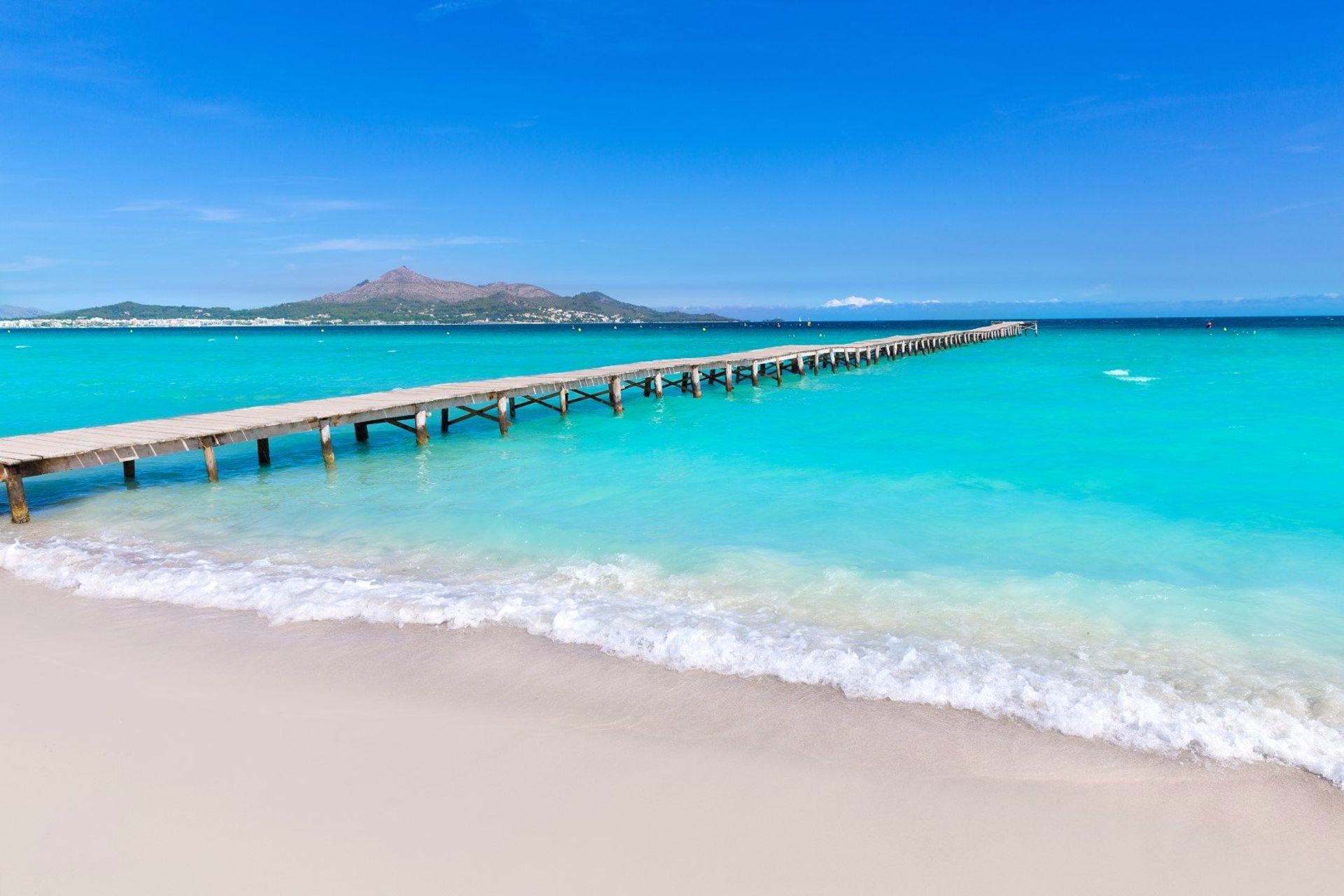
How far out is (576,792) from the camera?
12.7ft

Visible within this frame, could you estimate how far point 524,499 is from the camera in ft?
36.8

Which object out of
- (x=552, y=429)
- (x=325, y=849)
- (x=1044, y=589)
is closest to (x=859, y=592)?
(x=1044, y=589)

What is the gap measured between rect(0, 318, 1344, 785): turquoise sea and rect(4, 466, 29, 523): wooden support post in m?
0.20

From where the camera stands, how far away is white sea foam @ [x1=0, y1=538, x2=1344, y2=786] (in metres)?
4.44

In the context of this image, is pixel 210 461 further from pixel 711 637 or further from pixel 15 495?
pixel 711 637

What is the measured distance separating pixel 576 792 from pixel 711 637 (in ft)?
6.58

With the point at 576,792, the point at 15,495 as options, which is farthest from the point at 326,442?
the point at 576,792

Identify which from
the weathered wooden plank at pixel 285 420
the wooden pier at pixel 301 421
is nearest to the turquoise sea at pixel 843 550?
the wooden pier at pixel 301 421

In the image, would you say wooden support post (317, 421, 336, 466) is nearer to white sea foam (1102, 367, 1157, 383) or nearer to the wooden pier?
the wooden pier

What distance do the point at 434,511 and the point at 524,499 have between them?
52.2 inches

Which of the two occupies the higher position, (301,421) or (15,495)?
(301,421)

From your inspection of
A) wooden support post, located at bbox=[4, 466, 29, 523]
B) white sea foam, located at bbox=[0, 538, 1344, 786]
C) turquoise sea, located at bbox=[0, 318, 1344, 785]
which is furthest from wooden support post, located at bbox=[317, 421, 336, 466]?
white sea foam, located at bbox=[0, 538, 1344, 786]

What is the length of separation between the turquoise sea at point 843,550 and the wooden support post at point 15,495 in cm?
20

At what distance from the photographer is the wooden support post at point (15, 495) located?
386 inches
